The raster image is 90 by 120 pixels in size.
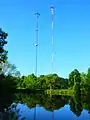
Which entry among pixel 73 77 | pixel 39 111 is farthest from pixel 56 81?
pixel 39 111

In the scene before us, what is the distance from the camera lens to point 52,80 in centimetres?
13725

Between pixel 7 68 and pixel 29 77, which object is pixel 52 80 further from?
pixel 7 68

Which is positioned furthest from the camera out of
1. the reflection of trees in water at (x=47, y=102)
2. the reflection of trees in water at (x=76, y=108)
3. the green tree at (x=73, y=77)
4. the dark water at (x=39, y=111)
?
the green tree at (x=73, y=77)

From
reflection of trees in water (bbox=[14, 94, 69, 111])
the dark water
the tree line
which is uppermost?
the tree line

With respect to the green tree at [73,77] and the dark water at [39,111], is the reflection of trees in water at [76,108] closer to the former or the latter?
the dark water at [39,111]

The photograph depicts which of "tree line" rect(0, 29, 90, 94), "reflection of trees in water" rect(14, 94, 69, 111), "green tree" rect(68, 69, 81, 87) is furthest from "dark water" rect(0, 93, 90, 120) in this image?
"green tree" rect(68, 69, 81, 87)

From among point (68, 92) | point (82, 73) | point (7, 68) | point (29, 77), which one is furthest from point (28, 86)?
point (7, 68)

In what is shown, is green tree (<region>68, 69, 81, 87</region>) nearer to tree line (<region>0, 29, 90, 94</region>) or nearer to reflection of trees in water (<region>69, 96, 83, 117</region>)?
tree line (<region>0, 29, 90, 94</region>)

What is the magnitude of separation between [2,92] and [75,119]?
18.7 meters

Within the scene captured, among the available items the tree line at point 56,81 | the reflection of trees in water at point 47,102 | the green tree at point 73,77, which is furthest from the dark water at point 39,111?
the green tree at point 73,77

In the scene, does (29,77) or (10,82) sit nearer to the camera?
(10,82)

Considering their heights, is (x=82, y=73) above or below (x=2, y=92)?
above

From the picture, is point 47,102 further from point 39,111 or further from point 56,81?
point 56,81

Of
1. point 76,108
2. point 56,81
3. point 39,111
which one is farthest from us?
point 56,81
